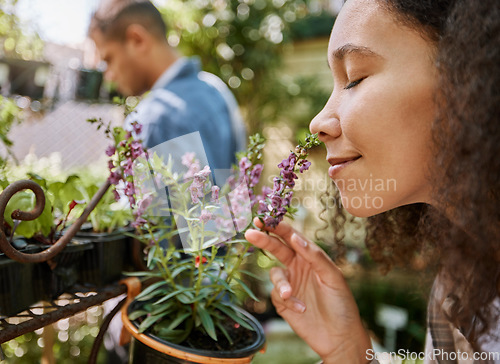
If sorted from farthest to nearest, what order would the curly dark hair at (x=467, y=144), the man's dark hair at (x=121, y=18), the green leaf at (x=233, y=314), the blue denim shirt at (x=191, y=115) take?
the man's dark hair at (x=121, y=18) < the blue denim shirt at (x=191, y=115) < the green leaf at (x=233, y=314) < the curly dark hair at (x=467, y=144)

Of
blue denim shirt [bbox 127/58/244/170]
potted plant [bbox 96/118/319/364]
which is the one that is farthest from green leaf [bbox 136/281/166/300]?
blue denim shirt [bbox 127/58/244/170]

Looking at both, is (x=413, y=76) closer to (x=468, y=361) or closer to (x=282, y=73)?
(x=468, y=361)

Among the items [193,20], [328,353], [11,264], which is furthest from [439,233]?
[193,20]

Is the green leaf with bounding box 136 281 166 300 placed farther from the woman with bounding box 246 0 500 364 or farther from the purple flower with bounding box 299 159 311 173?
the purple flower with bounding box 299 159 311 173

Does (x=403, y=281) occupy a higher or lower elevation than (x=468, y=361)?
lower

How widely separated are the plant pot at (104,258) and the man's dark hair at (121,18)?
1.07 metres

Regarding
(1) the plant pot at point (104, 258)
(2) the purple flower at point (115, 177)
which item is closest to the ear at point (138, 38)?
(1) the plant pot at point (104, 258)

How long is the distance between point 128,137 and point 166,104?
83 cm

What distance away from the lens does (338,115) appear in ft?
2.05

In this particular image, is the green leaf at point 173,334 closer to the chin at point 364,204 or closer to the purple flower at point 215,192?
the purple flower at point 215,192

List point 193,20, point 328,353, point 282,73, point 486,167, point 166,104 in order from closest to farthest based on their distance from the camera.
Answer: point 486,167, point 328,353, point 166,104, point 193,20, point 282,73

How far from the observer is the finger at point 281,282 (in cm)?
72

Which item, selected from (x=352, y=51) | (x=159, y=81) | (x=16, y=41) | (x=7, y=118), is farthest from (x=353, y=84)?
(x=16, y=41)

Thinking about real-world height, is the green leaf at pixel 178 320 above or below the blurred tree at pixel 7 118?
below
